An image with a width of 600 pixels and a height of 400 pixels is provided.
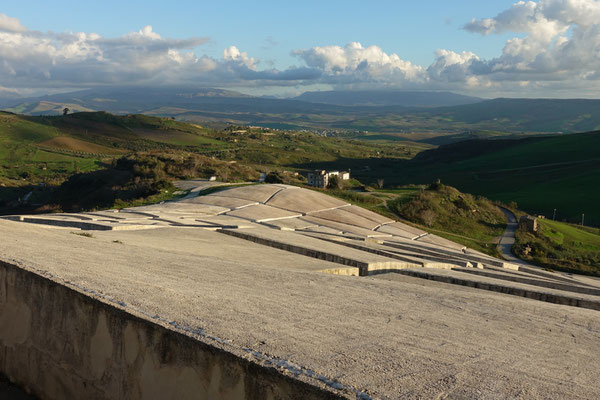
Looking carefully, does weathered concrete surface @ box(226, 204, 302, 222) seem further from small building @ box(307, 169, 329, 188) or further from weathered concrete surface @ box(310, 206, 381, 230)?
small building @ box(307, 169, 329, 188)

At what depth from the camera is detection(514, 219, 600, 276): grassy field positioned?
3809 centimetres

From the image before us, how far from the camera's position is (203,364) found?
199 inches

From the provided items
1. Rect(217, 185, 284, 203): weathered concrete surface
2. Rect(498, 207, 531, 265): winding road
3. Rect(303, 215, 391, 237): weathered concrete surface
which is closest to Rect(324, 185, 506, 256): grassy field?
Rect(498, 207, 531, 265): winding road

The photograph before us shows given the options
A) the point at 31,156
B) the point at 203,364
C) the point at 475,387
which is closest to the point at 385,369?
the point at 475,387

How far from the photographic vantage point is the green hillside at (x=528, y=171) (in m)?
68.1

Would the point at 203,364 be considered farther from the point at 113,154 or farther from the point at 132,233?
the point at 113,154

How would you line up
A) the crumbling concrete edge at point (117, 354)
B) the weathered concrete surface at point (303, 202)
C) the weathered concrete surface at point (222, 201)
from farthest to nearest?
the weathered concrete surface at point (303, 202) → the weathered concrete surface at point (222, 201) → the crumbling concrete edge at point (117, 354)

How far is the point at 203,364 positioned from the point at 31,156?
109317mm

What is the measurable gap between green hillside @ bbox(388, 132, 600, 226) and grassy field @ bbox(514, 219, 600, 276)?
16018mm

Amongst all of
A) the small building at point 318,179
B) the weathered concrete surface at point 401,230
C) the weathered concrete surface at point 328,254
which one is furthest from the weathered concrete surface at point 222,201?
the small building at point 318,179

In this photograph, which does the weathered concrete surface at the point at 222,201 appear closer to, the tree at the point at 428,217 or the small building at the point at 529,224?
the tree at the point at 428,217

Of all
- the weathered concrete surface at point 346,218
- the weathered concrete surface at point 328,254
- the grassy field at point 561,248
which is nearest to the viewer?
the weathered concrete surface at point 328,254

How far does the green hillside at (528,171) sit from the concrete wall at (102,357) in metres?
66.3

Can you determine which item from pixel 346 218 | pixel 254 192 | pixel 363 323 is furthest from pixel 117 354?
pixel 254 192
